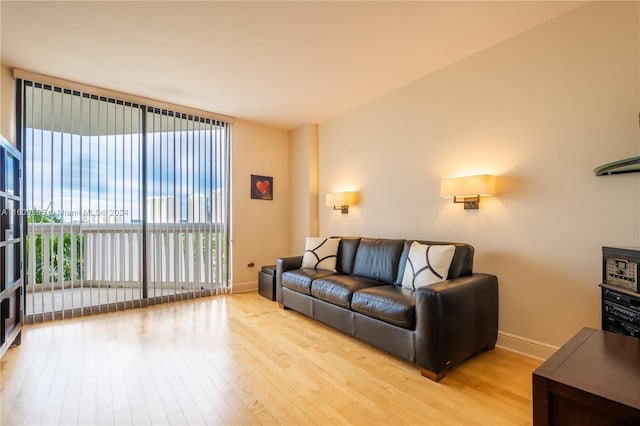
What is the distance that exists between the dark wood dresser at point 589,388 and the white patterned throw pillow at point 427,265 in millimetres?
1120

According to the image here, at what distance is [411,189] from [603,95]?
1672 millimetres

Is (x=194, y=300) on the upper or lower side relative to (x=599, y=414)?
lower

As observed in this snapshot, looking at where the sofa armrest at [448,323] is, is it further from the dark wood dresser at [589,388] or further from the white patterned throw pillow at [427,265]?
the dark wood dresser at [589,388]

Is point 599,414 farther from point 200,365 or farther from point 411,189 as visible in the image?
point 411,189

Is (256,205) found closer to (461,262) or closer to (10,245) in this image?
(10,245)

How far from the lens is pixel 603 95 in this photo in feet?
6.90

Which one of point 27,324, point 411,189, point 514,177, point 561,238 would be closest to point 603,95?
point 514,177

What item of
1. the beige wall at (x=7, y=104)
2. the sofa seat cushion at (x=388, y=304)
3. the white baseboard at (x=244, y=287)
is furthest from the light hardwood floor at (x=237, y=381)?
the beige wall at (x=7, y=104)

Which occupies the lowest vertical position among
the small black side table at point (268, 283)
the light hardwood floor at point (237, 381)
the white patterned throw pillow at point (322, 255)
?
the light hardwood floor at point (237, 381)

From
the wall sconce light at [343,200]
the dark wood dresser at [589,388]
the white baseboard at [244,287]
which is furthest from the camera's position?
the white baseboard at [244,287]

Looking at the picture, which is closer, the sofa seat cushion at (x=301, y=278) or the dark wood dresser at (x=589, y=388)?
the dark wood dresser at (x=589, y=388)

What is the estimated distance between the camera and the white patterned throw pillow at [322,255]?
11.8 feet

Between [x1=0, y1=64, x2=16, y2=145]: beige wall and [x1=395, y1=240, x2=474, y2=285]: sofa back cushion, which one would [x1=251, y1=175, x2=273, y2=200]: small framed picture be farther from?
[x1=395, y1=240, x2=474, y2=285]: sofa back cushion

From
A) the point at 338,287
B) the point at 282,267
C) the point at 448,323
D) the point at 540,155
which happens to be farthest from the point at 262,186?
the point at 540,155
